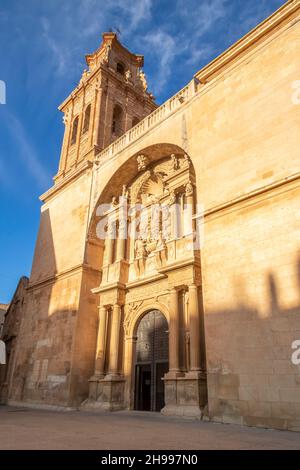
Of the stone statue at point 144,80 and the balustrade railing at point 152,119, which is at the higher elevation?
the stone statue at point 144,80

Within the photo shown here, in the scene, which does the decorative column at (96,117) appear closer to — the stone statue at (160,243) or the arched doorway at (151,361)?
the stone statue at (160,243)

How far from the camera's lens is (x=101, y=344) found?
12.4 m

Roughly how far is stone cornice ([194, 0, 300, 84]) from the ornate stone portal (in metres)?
2.86

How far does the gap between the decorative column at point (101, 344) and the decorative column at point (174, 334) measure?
3308 mm

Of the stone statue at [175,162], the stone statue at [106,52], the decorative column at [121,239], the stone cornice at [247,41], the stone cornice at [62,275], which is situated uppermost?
the stone statue at [106,52]

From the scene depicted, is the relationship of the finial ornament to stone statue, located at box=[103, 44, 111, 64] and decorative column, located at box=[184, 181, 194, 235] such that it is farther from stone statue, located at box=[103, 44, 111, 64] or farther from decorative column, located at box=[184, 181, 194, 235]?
decorative column, located at box=[184, 181, 194, 235]

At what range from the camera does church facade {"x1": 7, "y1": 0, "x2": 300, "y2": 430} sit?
7.41 meters


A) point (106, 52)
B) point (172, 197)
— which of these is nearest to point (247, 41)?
point (172, 197)

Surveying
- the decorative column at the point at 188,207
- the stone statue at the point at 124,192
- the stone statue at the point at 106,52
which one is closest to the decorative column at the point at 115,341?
the decorative column at the point at 188,207

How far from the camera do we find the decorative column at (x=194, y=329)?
9184 mm

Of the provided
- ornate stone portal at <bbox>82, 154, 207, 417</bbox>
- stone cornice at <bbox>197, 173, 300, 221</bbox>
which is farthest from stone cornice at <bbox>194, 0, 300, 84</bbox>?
stone cornice at <bbox>197, 173, 300, 221</bbox>

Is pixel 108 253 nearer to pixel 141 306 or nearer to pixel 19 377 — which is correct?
pixel 141 306

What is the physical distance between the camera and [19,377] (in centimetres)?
1466
